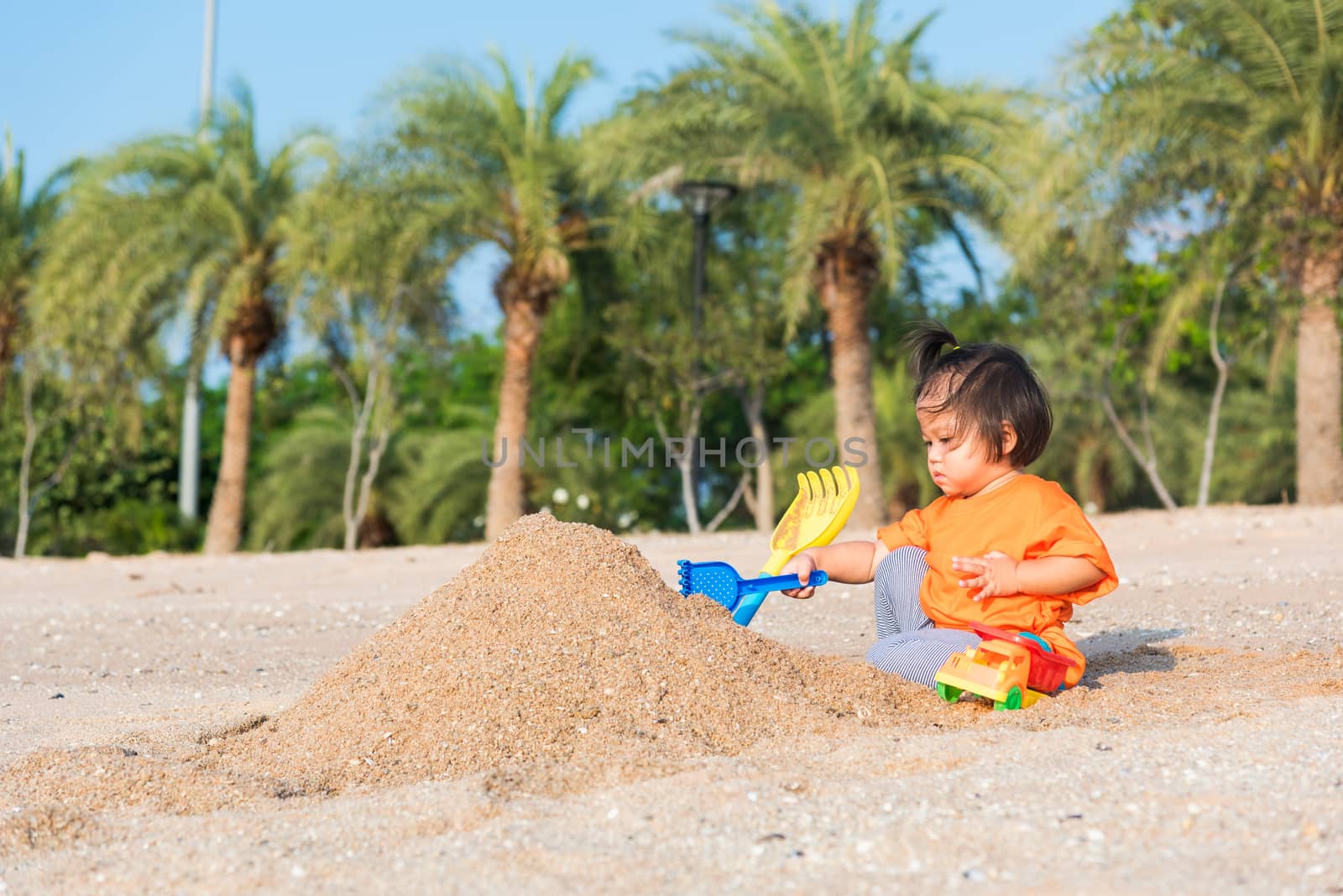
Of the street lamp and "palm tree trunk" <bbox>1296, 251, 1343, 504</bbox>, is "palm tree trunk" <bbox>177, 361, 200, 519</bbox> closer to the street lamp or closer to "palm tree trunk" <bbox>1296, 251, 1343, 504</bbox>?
the street lamp

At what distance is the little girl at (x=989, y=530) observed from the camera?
3.13 m

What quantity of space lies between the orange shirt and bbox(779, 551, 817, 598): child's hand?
0.31 meters

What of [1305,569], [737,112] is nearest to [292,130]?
[737,112]

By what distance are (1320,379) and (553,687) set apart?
1012 cm

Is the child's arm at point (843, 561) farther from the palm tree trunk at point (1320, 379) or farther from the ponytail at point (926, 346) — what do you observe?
the palm tree trunk at point (1320, 379)

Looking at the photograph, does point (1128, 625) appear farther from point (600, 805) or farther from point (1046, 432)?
point (600, 805)

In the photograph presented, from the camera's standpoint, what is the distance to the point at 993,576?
310cm

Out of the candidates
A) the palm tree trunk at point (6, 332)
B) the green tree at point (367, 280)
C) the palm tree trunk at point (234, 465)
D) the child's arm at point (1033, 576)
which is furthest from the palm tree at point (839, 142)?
the palm tree trunk at point (6, 332)

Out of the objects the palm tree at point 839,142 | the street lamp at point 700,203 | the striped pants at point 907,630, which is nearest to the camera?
the striped pants at point 907,630

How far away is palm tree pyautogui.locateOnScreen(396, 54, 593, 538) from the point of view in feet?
43.0

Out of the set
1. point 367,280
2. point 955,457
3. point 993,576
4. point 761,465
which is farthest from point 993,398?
point 761,465

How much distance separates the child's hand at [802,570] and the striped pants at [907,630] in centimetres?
19

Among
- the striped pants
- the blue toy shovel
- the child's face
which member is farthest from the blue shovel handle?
the child's face

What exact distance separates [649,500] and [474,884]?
15983 mm
